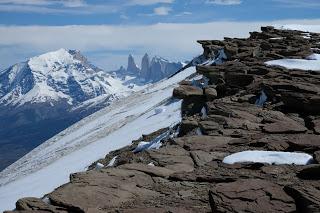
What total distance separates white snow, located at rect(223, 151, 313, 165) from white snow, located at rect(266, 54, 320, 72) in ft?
54.5

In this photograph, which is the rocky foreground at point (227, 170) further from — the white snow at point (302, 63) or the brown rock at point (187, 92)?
the brown rock at point (187, 92)

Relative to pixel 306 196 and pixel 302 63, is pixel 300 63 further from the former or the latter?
pixel 306 196

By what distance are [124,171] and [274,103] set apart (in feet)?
37.0

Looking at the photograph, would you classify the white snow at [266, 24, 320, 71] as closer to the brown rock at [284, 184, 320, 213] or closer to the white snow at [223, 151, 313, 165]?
the white snow at [223, 151, 313, 165]

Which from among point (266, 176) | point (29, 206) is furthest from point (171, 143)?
point (29, 206)

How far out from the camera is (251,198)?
40.0 ft

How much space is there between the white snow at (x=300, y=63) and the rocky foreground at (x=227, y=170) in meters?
2.72

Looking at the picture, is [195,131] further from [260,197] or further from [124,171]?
[260,197]

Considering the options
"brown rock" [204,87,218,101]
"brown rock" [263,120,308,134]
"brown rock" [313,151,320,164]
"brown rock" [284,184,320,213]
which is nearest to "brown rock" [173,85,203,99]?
"brown rock" [204,87,218,101]

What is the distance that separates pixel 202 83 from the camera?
3866 centimetres

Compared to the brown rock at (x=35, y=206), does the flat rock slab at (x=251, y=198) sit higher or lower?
higher

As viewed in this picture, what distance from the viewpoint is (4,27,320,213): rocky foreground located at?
41.0ft

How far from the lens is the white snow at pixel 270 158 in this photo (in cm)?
1585

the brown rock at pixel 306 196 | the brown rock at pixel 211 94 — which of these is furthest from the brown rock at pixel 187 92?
the brown rock at pixel 306 196
